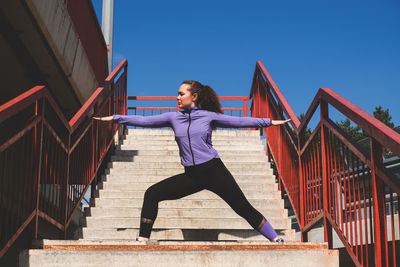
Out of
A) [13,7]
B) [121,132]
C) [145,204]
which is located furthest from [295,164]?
[121,132]

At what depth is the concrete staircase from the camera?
2857mm

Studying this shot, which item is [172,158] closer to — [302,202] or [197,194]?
[197,194]

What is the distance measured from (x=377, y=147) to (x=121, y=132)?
18.4 ft

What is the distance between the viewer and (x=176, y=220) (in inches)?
176

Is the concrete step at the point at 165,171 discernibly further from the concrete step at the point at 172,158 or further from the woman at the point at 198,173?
the woman at the point at 198,173

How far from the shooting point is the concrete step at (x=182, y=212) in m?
4.66

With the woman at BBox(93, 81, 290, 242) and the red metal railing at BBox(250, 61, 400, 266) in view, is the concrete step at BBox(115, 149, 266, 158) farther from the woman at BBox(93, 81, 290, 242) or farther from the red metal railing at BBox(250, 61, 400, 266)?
the woman at BBox(93, 81, 290, 242)

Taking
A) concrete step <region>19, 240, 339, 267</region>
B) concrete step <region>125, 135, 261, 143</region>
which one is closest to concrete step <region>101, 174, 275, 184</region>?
concrete step <region>125, 135, 261, 143</region>

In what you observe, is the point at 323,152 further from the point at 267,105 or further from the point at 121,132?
the point at 121,132

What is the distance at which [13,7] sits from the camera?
446cm

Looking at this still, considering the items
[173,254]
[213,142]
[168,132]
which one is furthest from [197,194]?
[168,132]

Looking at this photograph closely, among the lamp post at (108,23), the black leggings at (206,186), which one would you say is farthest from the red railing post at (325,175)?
the lamp post at (108,23)

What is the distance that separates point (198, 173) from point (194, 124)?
370 millimetres

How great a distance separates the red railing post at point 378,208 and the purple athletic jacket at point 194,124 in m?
1.24
